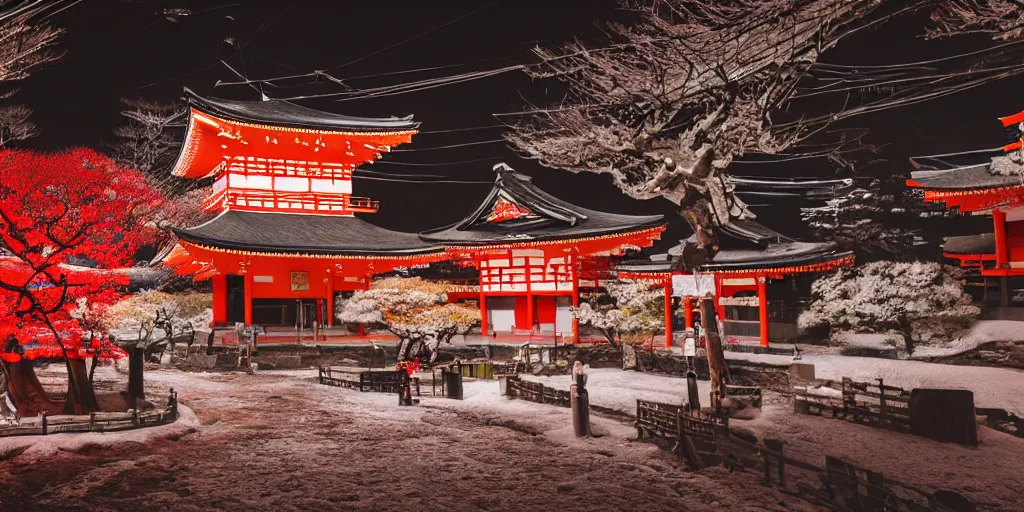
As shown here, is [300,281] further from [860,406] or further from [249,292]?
[860,406]

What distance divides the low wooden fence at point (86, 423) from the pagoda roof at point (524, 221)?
14644 millimetres

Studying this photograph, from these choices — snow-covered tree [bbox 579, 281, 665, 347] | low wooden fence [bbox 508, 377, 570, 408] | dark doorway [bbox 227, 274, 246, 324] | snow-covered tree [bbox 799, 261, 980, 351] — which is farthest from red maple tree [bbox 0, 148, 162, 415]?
snow-covered tree [bbox 799, 261, 980, 351]

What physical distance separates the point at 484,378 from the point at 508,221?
10.5 m

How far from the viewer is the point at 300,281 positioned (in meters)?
25.7

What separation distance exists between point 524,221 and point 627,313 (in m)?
7.44

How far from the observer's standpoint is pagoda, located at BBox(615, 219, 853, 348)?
68.0 ft

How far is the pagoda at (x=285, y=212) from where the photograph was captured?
79.3 feet

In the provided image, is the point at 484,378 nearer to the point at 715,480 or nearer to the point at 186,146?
the point at 715,480

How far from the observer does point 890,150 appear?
93.8 feet

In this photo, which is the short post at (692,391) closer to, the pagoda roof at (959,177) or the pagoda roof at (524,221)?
the pagoda roof at (524,221)

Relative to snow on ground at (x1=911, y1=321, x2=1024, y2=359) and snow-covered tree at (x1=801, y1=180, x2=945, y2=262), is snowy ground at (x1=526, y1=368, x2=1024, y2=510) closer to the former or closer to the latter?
snow on ground at (x1=911, y1=321, x2=1024, y2=359)

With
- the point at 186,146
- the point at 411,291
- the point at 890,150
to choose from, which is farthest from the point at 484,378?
the point at 890,150

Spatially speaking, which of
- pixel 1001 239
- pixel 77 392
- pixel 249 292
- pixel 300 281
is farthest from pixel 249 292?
pixel 1001 239

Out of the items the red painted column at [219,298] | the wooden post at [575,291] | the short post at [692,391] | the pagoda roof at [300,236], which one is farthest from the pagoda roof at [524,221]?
the short post at [692,391]
